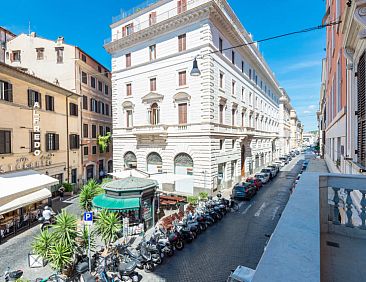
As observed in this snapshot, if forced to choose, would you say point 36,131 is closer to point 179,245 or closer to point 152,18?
point 179,245

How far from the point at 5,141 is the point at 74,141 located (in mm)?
8075

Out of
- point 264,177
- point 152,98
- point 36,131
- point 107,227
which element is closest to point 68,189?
point 36,131

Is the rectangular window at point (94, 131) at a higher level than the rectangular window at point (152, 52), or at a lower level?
lower

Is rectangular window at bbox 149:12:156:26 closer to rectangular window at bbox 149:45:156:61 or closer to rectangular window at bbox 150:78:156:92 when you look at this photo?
rectangular window at bbox 149:45:156:61

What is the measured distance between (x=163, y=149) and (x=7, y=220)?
13297mm

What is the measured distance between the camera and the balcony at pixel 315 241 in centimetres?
152

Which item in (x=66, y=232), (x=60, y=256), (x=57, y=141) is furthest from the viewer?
(x=57, y=141)

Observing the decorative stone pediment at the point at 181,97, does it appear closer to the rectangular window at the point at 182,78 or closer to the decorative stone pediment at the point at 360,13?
the rectangular window at the point at 182,78

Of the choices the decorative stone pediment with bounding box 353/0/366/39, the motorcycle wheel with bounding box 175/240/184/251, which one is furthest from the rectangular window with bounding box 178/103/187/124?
the decorative stone pediment with bounding box 353/0/366/39

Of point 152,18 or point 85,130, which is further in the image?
point 85,130

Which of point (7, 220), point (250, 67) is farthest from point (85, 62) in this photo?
point (250, 67)

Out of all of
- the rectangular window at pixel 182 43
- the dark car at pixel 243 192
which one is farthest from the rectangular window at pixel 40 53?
the dark car at pixel 243 192

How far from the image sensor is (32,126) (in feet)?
58.1

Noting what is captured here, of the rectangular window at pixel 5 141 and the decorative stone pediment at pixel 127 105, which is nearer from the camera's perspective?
the rectangular window at pixel 5 141
